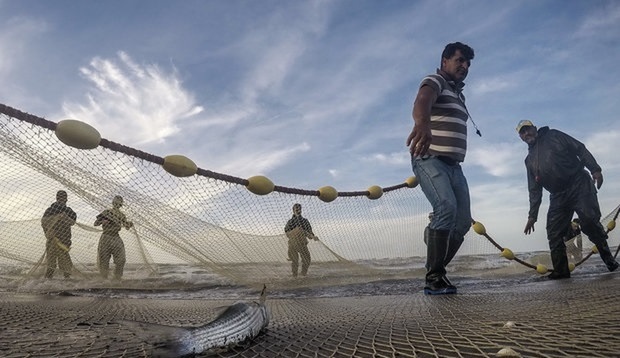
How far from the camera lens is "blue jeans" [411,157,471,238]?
4156 millimetres

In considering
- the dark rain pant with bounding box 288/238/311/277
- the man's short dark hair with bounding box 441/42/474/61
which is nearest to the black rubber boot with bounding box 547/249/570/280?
the man's short dark hair with bounding box 441/42/474/61

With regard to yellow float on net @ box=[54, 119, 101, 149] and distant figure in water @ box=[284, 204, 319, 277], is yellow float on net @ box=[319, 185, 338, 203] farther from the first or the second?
yellow float on net @ box=[54, 119, 101, 149]

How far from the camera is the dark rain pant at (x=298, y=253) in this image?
6207 millimetres

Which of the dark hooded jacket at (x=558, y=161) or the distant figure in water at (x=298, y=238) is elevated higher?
the dark hooded jacket at (x=558, y=161)

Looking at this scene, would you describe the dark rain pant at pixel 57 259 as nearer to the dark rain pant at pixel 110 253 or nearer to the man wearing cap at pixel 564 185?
the dark rain pant at pixel 110 253

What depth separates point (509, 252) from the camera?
279 inches

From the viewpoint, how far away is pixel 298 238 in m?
6.49

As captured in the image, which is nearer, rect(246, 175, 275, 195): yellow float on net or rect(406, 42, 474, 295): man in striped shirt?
rect(406, 42, 474, 295): man in striped shirt

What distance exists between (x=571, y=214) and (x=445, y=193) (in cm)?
363

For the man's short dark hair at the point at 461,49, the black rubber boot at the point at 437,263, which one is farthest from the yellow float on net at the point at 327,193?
the man's short dark hair at the point at 461,49

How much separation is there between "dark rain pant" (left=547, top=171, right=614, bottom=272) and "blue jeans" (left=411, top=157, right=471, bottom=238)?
107 inches

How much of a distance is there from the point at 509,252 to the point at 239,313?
21.0 ft

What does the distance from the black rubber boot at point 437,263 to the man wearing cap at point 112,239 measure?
323 cm

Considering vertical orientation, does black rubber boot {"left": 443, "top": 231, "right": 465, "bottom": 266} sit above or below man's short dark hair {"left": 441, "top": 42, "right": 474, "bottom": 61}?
below
